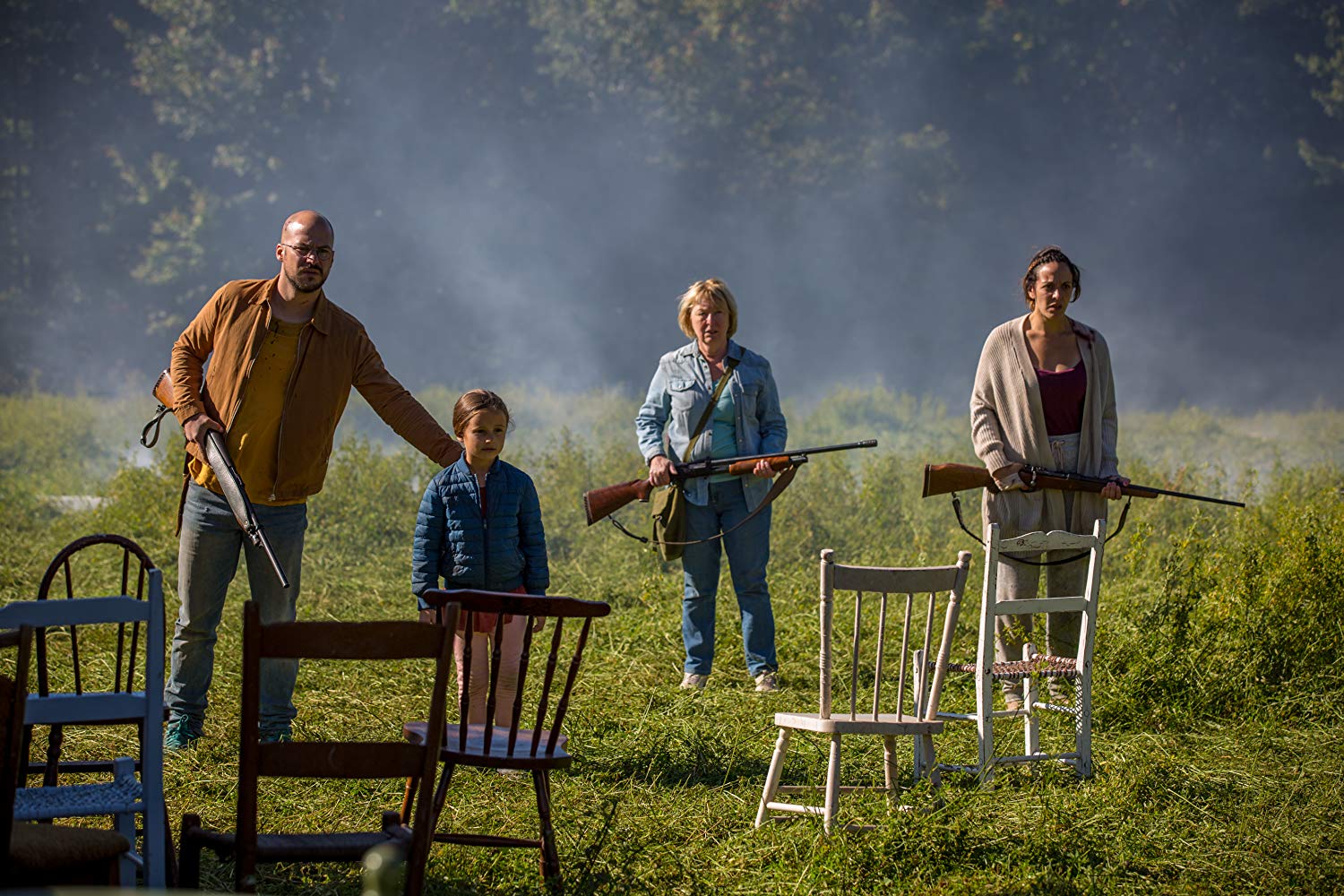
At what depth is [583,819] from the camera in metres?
4.74

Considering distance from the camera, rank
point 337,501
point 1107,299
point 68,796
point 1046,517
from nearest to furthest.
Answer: point 68,796 → point 1046,517 → point 337,501 → point 1107,299

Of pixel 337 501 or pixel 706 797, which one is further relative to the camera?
pixel 337 501

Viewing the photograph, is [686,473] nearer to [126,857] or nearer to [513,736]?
[513,736]

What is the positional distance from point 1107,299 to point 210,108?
1345 cm

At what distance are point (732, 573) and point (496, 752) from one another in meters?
3.04

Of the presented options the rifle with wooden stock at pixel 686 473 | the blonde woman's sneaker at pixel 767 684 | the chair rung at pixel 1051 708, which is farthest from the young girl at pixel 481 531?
the chair rung at pixel 1051 708

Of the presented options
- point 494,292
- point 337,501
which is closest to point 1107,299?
point 494,292

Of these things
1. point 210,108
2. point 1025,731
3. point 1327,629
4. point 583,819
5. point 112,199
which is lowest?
point 583,819

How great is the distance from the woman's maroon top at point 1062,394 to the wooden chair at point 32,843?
4490 millimetres

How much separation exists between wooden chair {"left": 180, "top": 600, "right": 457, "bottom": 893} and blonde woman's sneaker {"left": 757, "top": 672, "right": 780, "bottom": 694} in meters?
3.65

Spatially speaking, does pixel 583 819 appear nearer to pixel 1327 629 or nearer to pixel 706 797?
pixel 706 797

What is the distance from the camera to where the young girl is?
5.22 m

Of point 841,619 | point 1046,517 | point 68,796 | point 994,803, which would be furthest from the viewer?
point 841,619

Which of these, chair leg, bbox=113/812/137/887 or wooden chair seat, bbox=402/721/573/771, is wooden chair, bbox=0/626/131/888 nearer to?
chair leg, bbox=113/812/137/887
